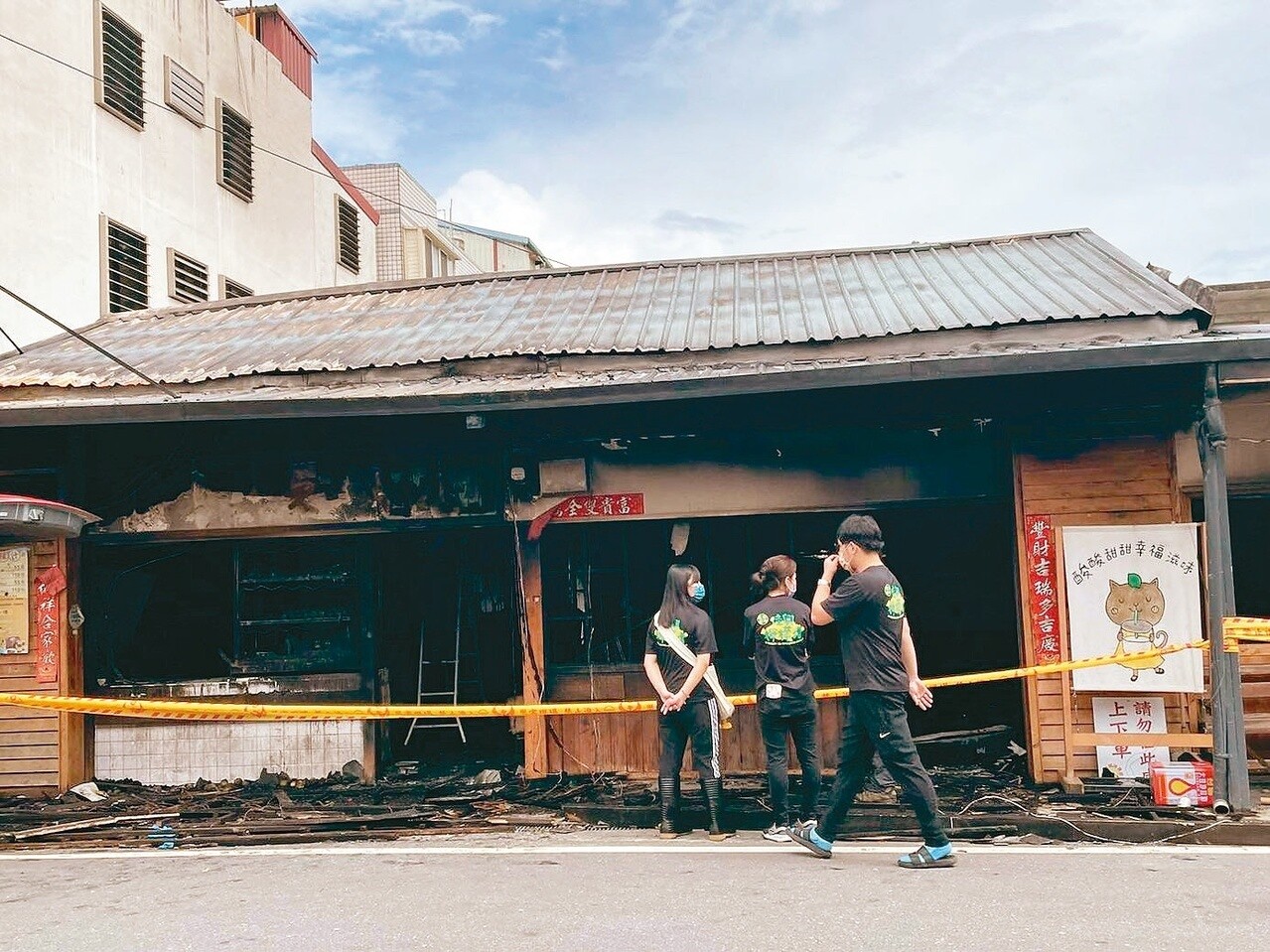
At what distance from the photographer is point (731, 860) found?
599cm

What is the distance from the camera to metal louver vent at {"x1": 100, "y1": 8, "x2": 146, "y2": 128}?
16516mm

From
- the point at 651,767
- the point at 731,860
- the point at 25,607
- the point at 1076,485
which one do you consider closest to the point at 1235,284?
the point at 1076,485

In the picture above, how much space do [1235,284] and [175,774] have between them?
11520mm

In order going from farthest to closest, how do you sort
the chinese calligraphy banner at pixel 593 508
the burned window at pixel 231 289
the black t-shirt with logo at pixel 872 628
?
1. the burned window at pixel 231 289
2. the chinese calligraphy banner at pixel 593 508
3. the black t-shirt with logo at pixel 872 628

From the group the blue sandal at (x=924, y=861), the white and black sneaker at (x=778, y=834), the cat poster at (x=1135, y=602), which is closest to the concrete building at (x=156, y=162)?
the white and black sneaker at (x=778, y=834)

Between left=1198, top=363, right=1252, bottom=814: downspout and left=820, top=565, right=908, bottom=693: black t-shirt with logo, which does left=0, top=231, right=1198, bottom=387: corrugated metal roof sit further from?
left=820, top=565, right=908, bottom=693: black t-shirt with logo

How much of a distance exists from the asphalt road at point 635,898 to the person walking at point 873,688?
24cm

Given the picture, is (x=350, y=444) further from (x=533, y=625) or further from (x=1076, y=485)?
(x=1076, y=485)

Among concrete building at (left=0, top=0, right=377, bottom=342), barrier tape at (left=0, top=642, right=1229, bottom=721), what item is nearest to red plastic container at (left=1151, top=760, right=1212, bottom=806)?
barrier tape at (left=0, top=642, right=1229, bottom=721)

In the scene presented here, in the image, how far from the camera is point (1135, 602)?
7.84m

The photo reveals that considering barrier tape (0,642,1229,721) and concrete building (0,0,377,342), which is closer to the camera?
barrier tape (0,642,1229,721)

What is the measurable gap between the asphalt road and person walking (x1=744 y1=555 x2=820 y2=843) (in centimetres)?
39

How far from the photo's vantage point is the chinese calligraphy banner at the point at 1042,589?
8.05 meters

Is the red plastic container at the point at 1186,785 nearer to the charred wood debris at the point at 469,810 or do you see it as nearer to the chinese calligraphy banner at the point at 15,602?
the charred wood debris at the point at 469,810
